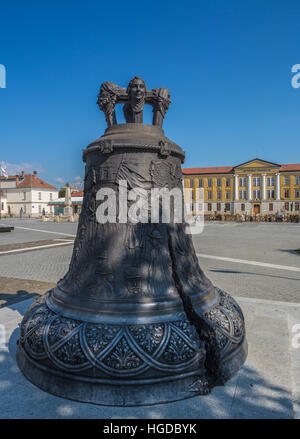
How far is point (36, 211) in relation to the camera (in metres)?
71.7

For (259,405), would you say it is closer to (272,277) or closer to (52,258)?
(272,277)

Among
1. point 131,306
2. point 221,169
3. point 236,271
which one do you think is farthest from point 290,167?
point 131,306

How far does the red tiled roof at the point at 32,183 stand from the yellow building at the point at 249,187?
1346 inches

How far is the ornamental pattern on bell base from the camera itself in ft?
7.90

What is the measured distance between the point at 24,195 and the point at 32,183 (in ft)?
10.9

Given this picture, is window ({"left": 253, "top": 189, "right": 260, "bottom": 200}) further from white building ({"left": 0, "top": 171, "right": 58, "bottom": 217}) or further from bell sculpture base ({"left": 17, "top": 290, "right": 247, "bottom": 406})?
bell sculpture base ({"left": 17, "top": 290, "right": 247, "bottom": 406})

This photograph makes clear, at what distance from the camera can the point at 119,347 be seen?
7.98ft

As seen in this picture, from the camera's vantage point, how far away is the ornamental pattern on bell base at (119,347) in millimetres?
2408

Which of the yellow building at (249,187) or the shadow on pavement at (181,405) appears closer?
the shadow on pavement at (181,405)

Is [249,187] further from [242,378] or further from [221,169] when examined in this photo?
[242,378]

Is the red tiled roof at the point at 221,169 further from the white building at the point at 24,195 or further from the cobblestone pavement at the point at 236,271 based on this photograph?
the cobblestone pavement at the point at 236,271

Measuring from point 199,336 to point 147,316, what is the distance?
49 centimetres

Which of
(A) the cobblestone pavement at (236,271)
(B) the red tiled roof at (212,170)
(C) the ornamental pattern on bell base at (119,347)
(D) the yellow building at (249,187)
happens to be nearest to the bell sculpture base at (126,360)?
(C) the ornamental pattern on bell base at (119,347)
